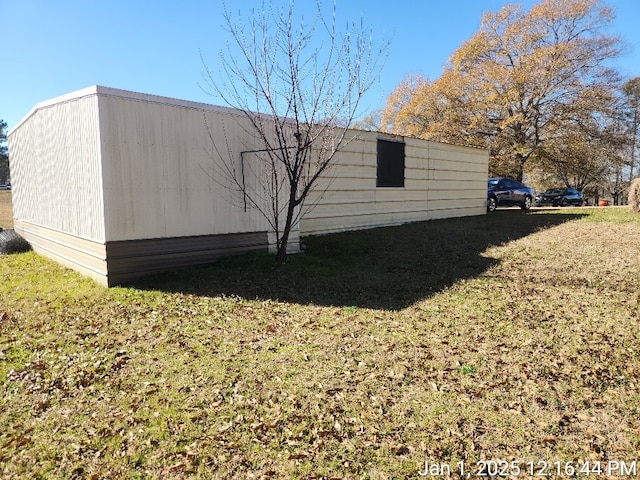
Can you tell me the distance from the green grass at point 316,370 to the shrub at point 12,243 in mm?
3968

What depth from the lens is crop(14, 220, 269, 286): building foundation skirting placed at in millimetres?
5926

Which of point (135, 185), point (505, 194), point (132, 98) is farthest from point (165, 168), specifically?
point (505, 194)

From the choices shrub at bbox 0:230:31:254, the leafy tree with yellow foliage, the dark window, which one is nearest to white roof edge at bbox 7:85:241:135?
shrub at bbox 0:230:31:254

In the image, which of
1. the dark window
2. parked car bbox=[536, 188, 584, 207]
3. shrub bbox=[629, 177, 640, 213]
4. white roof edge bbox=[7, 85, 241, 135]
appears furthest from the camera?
parked car bbox=[536, 188, 584, 207]

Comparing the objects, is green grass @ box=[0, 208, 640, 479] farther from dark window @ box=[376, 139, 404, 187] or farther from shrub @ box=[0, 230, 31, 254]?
dark window @ box=[376, 139, 404, 187]

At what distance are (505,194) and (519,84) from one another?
315 inches

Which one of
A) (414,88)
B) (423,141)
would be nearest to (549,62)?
(414,88)

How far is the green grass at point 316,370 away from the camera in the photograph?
99.0 inches

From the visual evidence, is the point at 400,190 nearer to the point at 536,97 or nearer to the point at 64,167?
the point at 64,167

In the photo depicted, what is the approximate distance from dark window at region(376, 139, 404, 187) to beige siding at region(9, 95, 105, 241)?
6.71 meters

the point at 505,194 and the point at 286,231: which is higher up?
the point at 505,194

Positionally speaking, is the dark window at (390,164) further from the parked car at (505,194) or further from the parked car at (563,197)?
the parked car at (563,197)

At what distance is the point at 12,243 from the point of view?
32.6ft

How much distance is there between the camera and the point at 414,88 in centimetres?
2783
